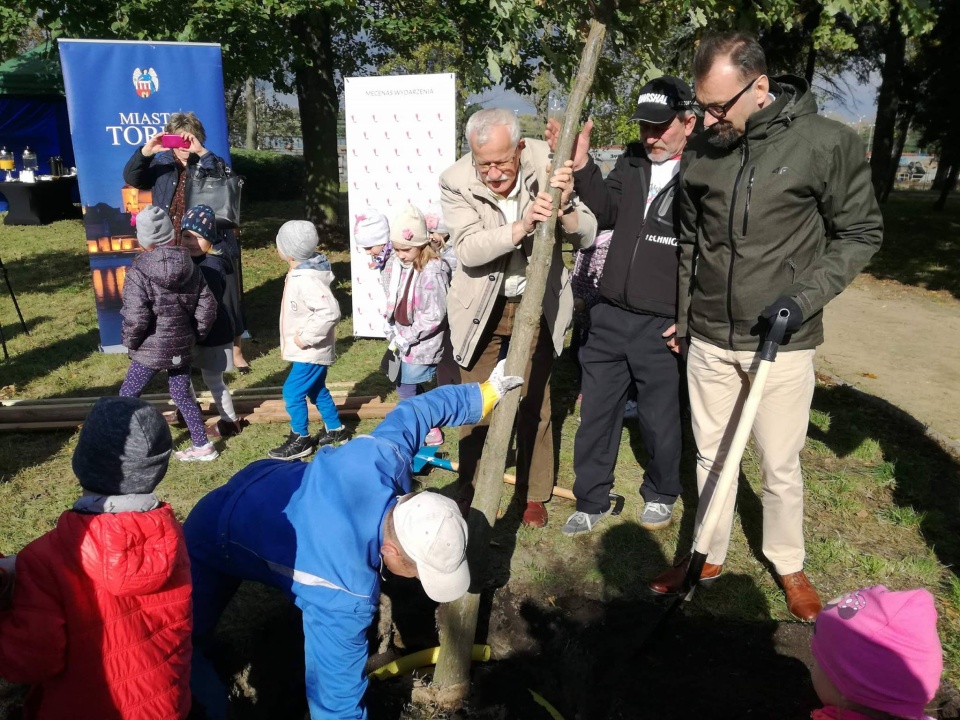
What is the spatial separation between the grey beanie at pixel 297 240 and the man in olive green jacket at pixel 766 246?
246 centimetres

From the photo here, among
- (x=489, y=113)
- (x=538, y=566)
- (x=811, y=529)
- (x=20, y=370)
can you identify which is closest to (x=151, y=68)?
(x=20, y=370)

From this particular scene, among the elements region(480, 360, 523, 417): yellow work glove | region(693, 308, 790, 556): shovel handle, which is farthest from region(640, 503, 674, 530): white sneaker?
region(480, 360, 523, 417): yellow work glove

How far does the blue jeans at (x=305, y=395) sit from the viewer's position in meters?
4.71

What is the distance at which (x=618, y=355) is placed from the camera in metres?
3.72

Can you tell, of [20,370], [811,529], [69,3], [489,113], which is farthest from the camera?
[69,3]

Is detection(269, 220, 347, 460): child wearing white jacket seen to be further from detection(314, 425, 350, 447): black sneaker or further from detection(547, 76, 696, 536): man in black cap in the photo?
detection(547, 76, 696, 536): man in black cap

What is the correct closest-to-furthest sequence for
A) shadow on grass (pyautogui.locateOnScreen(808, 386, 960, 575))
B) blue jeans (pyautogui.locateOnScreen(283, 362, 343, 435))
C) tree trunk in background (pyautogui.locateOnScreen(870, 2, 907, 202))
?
shadow on grass (pyautogui.locateOnScreen(808, 386, 960, 575)), blue jeans (pyautogui.locateOnScreen(283, 362, 343, 435)), tree trunk in background (pyautogui.locateOnScreen(870, 2, 907, 202))

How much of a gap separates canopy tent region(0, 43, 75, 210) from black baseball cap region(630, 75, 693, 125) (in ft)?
65.0

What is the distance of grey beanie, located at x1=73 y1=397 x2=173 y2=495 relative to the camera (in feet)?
6.68

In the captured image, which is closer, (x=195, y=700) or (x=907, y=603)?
(x=907, y=603)

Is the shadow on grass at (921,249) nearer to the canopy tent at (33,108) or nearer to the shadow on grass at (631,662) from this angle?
the shadow on grass at (631,662)

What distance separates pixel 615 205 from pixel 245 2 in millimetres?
8385

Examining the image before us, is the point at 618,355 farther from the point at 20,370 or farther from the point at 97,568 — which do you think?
the point at 20,370

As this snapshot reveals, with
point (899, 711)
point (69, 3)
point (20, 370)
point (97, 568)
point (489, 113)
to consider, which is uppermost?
point (69, 3)
